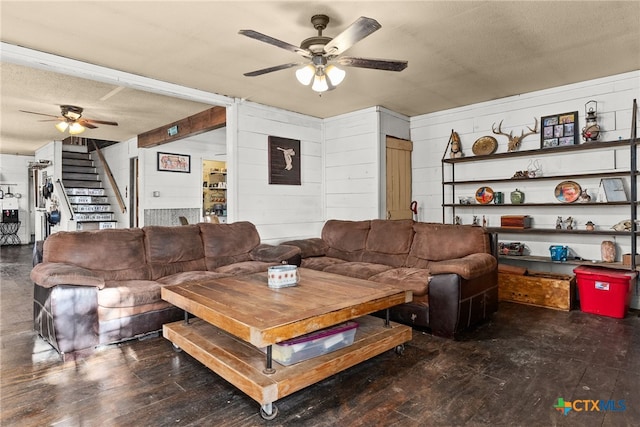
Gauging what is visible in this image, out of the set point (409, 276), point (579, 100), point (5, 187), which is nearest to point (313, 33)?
point (409, 276)

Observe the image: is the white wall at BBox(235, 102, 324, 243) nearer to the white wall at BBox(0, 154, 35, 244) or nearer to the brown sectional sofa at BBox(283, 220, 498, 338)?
the brown sectional sofa at BBox(283, 220, 498, 338)

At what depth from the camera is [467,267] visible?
3.04 m

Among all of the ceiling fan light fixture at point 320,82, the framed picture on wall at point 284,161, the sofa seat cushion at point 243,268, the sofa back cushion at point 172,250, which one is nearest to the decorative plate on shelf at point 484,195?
the framed picture on wall at point 284,161

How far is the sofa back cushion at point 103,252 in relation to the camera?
3230 mm

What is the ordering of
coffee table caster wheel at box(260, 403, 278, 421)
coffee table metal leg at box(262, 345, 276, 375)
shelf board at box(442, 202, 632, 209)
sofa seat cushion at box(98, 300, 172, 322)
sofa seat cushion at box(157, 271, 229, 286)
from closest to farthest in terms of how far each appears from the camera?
coffee table caster wheel at box(260, 403, 278, 421) → coffee table metal leg at box(262, 345, 276, 375) → sofa seat cushion at box(98, 300, 172, 322) → sofa seat cushion at box(157, 271, 229, 286) → shelf board at box(442, 202, 632, 209)

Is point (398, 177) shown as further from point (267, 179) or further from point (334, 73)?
point (334, 73)

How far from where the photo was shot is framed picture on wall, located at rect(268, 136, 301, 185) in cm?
526

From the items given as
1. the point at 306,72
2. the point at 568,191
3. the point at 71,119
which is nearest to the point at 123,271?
the point at 306,72

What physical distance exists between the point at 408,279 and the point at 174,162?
5914 millimetres

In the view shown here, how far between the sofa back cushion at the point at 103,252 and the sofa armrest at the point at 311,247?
1764 millimetres

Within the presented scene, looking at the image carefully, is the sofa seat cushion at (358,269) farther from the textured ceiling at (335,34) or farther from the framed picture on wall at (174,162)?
the framed picture on wall at (174,162)

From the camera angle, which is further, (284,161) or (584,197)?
(284,161)

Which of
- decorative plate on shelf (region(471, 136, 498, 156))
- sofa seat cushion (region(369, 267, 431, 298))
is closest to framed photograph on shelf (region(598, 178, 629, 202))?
decorative plate on shelf (region(471, 136, 498, 156))

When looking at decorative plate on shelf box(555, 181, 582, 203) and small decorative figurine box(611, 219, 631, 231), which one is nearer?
small decorative figurine box(611, 219, 631, 231)
